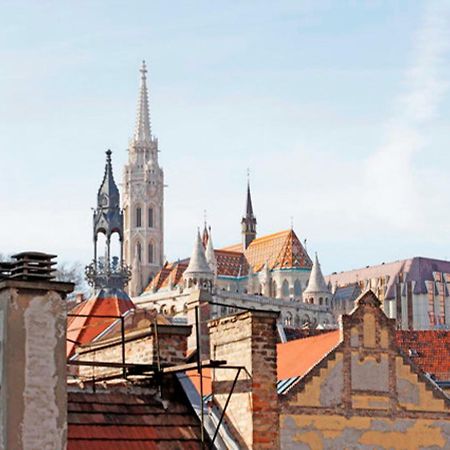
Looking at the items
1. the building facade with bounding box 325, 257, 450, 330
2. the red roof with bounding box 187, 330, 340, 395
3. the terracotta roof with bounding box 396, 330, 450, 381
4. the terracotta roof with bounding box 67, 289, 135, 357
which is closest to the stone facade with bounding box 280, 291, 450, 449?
the red roof with bounding box 187, 330, 340, 395

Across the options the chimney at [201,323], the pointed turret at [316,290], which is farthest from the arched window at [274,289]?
the chimney at [201,323]

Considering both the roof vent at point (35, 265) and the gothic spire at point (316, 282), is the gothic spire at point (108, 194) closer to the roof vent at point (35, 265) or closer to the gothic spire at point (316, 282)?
the roof vent at point (35, 265)

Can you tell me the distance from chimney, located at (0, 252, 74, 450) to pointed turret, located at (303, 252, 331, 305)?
161 metres

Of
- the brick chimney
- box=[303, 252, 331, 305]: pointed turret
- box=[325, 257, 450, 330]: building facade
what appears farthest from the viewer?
box=[325, 257, 450, 330]: building facade

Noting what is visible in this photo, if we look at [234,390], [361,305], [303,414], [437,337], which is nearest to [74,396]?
[234,390]

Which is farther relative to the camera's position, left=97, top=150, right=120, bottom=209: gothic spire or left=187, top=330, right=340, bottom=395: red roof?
left=97, top=150, right=120, bottom=209: gothic spire

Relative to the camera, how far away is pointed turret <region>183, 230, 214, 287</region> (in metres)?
167

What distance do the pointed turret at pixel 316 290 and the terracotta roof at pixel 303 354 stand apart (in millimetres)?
135335

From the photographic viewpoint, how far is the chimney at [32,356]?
12.9 metres

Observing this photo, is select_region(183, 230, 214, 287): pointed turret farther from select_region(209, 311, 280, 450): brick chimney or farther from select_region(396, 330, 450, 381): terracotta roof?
select_region(209, 311, 280, 450): brick chimney

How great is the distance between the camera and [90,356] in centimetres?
1995

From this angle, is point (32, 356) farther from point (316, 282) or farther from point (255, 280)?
point (255, 280)

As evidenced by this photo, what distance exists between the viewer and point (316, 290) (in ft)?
572

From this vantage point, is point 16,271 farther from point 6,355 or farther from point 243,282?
point 243,282
